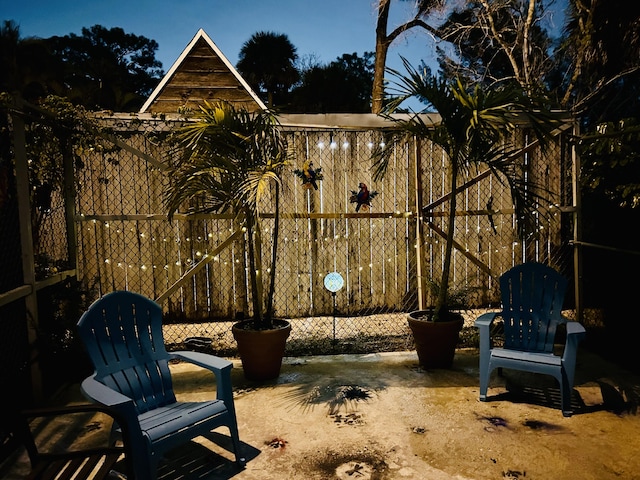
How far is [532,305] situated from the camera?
374 centimetres

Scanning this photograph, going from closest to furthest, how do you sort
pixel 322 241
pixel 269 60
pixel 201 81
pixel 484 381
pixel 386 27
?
1. pixel 484 381
2. pixel 322 241
3. pixel 201 81
4. pixel 386 27
5. pixel 269 60

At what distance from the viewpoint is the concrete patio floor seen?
261 cm

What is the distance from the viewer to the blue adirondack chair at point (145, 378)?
2311 mm

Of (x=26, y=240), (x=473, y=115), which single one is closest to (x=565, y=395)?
(x=473, y=115)

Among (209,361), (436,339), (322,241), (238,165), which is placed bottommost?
(436,339)

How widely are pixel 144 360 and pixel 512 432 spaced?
100 inches

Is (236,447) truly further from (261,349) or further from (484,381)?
(484,381)

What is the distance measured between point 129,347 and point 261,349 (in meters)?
1.31

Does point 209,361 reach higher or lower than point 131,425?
higher

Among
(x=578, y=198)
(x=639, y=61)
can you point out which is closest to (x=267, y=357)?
(x=578, y=198)

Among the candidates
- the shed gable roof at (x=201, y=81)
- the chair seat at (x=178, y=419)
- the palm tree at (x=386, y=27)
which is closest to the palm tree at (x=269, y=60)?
the palm tree at (x=386, y=27)

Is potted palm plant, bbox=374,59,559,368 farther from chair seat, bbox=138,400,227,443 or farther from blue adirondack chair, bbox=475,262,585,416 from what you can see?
chair seat, bbox=138,400,227,443

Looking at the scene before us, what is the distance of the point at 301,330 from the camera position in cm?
551

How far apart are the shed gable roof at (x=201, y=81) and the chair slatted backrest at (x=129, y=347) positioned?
6.16 metres
